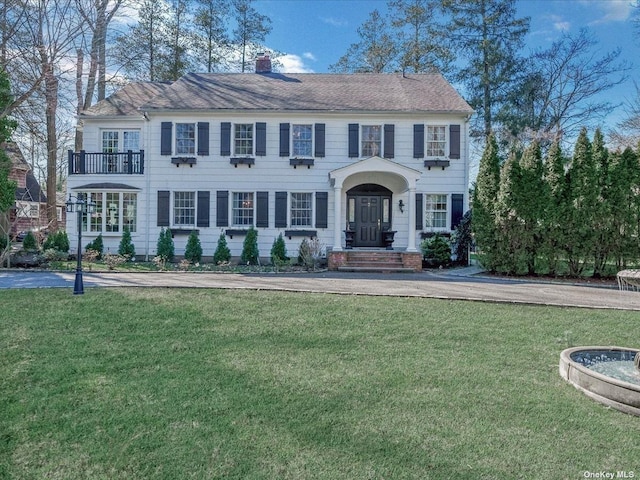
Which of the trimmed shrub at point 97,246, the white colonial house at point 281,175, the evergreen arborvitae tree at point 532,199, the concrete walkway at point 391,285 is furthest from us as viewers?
the white colonial house at point 281,175

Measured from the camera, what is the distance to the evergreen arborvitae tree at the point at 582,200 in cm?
1027

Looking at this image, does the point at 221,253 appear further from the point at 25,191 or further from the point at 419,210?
the point at 25,191

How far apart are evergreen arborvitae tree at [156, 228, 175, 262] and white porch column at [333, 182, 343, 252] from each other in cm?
583

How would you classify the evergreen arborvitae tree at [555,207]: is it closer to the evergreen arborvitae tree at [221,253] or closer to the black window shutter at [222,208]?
the evergreen arborvitae tree at [221,253]

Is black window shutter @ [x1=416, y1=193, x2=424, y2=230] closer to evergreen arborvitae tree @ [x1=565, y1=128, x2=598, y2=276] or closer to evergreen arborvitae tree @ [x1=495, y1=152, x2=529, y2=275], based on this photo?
evergreen arborvitae tree @ [x1=495, y1=152, x2=529, y2=275]

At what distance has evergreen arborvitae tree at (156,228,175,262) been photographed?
1361 cm

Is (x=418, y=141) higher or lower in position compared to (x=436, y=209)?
higher

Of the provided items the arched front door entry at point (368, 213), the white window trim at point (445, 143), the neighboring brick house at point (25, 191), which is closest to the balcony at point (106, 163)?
the neighboring brick house at point (25, 191)

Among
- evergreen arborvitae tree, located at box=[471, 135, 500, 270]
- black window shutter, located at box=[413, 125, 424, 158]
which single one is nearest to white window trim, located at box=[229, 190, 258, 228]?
black window shutter, located at box=[413, 125, 424, 158]

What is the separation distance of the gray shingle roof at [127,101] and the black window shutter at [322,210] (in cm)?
740

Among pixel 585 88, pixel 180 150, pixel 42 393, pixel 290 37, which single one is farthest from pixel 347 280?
pixel 585 88

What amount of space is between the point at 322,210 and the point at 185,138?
19.0 ft

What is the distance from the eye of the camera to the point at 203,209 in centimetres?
1423

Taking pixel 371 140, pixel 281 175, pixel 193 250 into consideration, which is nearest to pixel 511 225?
pixel 371 140
